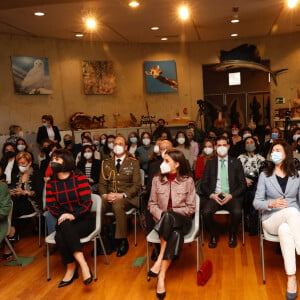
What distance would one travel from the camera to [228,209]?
172 inches

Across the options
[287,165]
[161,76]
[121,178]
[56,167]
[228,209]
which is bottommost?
[228,209]

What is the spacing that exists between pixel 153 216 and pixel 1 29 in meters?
7.16

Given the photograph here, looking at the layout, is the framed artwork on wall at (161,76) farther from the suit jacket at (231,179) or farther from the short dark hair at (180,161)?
the short dark hair at (180,161)

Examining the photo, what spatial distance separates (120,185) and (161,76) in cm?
744

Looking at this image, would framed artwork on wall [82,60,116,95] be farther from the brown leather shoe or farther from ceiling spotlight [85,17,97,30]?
the brown leather shoe

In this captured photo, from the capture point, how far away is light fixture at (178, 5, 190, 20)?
24.7 ft

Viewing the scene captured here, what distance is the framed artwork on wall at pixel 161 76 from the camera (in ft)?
37.4

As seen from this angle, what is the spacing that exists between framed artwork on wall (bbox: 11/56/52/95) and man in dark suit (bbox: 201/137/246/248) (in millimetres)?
6574

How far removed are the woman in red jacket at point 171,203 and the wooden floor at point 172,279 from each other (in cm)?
33

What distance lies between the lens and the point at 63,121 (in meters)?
10.3

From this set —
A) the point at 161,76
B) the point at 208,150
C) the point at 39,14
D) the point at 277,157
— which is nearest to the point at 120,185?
the point at 208,150

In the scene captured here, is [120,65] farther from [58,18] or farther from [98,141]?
[98,141]

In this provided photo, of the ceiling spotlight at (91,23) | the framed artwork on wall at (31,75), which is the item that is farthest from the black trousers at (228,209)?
the framed artwork on wall at (31,75)

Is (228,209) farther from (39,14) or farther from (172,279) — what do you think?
(39,14)
